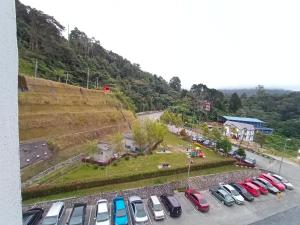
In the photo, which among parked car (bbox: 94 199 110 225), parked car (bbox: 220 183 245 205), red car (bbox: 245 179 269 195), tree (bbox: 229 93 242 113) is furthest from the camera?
tree (bbox: 229 93 242 113)

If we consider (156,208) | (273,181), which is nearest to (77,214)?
(156,208)

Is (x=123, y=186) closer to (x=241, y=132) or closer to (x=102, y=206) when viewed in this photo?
(x=102, y=206)

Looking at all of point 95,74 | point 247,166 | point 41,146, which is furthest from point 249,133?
point 41,146

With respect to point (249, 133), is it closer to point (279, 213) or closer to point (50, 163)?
point (279, 213)

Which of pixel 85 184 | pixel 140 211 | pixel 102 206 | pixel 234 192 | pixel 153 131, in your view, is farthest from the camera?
pixel 153 131

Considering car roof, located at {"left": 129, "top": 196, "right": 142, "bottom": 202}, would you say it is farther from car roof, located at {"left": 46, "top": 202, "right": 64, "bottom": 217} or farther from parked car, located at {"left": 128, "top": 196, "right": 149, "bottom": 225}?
car roof, located at {"left": 46, "top": 202, "right": 64, "bottom": 217}

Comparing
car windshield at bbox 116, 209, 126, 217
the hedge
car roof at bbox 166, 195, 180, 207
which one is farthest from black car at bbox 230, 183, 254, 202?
car windshield at bbox 116, 209, 126, 217
